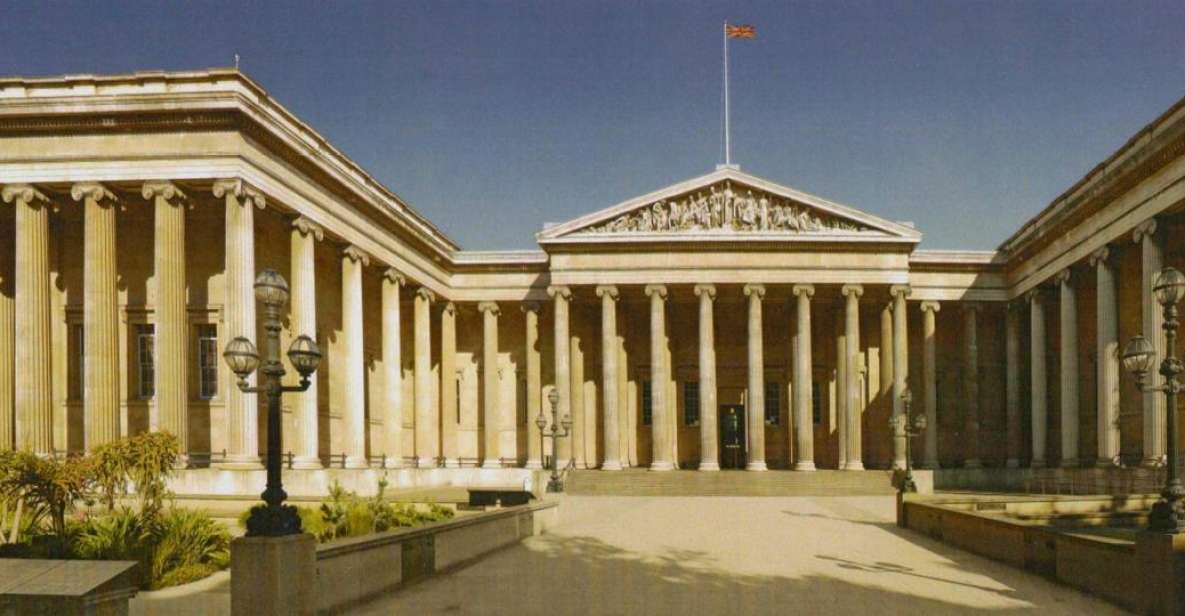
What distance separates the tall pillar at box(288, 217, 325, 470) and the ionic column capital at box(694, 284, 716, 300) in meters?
18.0

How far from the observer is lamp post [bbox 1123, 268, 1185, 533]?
38.4ft

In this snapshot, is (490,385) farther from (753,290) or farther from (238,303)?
(238,303)

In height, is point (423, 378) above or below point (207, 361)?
below

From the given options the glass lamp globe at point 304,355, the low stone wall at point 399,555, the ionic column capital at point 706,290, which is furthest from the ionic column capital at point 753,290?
the glass lamp globe at point 304,355

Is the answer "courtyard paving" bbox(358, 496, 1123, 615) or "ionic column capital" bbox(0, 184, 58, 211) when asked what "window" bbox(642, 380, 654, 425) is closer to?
"courtyard paving" bbox(358, 496, 1123, 615)

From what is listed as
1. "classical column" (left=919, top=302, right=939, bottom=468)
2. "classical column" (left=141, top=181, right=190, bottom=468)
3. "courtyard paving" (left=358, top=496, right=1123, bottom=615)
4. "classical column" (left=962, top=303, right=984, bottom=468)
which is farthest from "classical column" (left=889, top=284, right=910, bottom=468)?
"classical column" (left=141, top=181, right=190, bottom=468)

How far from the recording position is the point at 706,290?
44.4 metres

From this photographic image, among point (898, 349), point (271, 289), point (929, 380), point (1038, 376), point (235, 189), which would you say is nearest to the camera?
point (271, 289)

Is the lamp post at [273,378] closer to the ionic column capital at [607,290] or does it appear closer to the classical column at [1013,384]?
the ionic column capital at [607,290]

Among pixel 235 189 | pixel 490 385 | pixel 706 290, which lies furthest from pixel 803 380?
pixel 235 189

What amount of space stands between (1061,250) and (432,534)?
112ft

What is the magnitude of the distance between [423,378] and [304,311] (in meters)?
13.5

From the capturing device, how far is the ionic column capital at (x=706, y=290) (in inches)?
1746

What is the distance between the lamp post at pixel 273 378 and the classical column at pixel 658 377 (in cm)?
3253
